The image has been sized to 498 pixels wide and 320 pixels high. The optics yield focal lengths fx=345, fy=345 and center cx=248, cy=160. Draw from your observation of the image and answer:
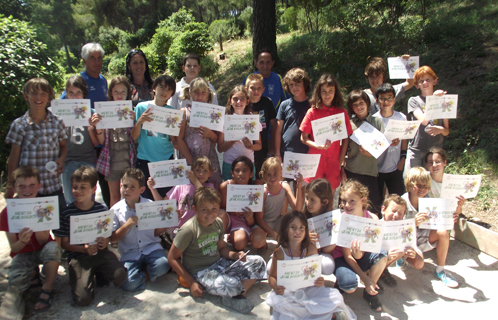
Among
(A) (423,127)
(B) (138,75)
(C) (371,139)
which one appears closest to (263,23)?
(B) (138,75)

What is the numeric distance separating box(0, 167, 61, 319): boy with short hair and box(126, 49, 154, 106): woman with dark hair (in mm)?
1632

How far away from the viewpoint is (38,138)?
3289 millimetres

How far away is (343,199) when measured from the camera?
3.08m

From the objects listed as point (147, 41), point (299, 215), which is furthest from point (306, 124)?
point (147, 41)

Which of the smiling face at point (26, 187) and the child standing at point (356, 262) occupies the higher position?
the smiling face at point (26, 187)

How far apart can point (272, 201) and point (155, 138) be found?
146 cm

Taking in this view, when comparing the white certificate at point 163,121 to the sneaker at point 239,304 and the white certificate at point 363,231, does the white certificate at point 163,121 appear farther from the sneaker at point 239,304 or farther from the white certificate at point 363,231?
the white certificate at point 363,231

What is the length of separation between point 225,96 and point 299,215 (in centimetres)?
734

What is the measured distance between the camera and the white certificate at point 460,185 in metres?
3.27

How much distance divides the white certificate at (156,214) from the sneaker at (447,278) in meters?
2.52

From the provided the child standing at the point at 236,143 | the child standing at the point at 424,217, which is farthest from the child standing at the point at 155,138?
the child standing at the point at 424,217

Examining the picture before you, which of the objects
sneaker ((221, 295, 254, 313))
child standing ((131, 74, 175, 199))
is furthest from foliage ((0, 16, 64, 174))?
sneaker ((221, 295, 254, 313))

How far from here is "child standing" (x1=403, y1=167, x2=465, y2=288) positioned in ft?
10.5

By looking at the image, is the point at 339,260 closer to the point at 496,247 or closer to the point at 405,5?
the point at 496,247
